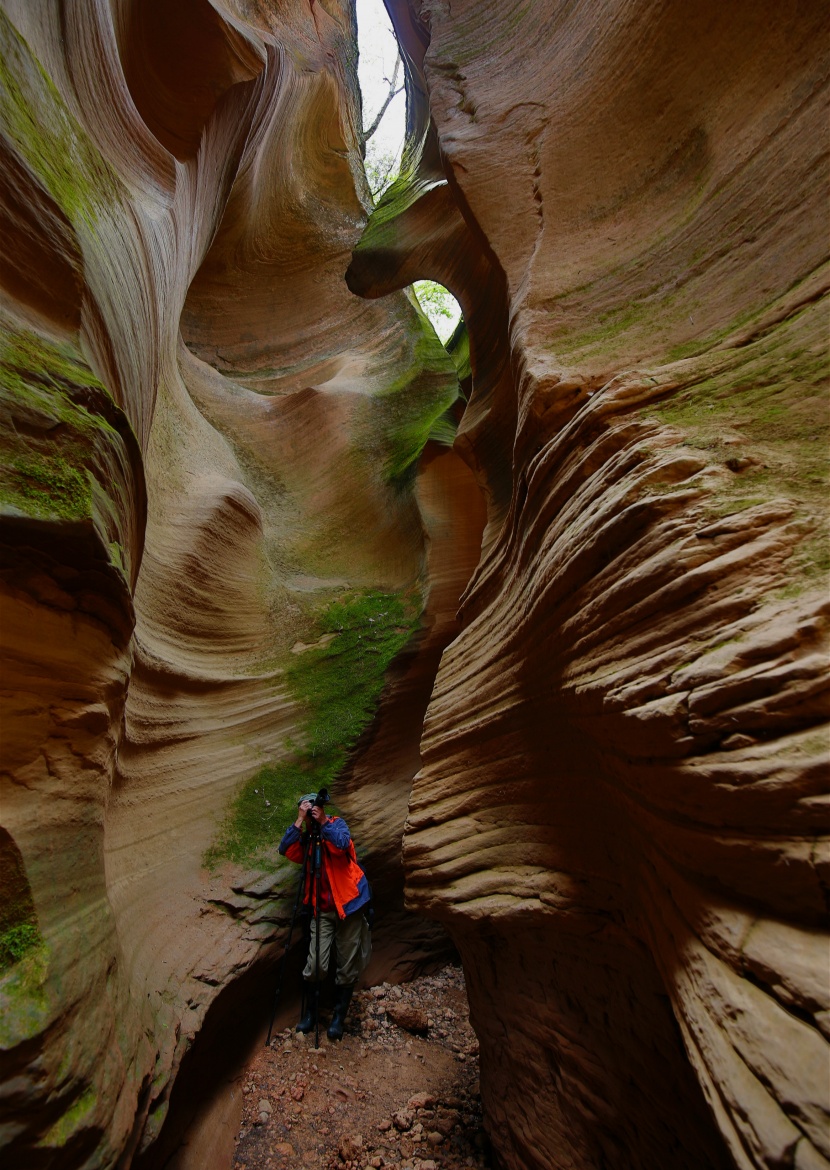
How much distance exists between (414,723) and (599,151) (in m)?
5.71

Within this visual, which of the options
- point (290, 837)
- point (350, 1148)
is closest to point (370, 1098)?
point (350, 1148)

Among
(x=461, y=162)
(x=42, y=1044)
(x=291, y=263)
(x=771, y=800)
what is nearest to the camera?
(x=771, y=800)

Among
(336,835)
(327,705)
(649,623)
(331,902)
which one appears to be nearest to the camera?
(649,623)

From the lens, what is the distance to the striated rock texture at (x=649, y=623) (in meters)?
1.79

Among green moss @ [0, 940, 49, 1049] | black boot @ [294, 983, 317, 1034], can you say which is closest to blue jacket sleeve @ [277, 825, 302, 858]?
black boot @ [294, 983, 317, 1034]

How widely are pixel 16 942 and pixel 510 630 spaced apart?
9.12ft

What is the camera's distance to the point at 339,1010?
554 cm

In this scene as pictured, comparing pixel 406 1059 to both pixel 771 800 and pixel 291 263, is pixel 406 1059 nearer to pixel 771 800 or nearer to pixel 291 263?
pixel 771 800

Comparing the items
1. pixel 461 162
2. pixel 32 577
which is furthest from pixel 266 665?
pixel 461 162

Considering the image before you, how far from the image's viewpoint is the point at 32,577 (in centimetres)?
267

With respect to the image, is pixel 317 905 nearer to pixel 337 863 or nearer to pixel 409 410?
pixel 337 863

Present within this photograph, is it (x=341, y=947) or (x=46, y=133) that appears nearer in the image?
(x=46, y=133)

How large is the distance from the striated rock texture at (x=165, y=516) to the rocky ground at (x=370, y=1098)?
623 millimetres

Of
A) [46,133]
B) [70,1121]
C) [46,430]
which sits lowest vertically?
[70,1121]
